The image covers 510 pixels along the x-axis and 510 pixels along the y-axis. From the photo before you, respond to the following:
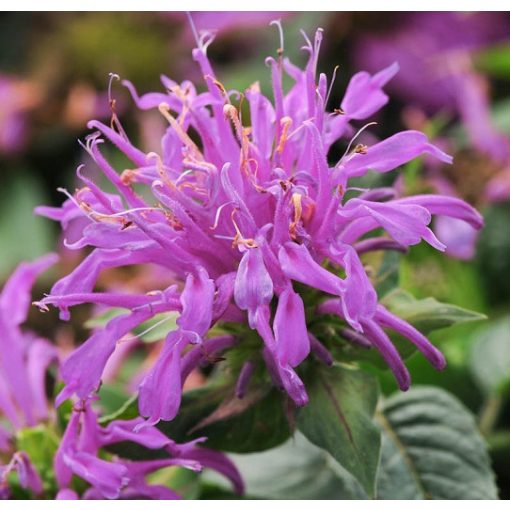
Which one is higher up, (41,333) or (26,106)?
(26,106)

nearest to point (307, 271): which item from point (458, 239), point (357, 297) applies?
point (357, 297)

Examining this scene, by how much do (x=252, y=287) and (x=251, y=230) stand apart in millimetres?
45

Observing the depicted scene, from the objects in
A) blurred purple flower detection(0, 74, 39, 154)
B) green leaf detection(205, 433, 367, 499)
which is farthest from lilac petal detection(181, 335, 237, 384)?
blurred purple flower detection(0, 74, 39, 154)

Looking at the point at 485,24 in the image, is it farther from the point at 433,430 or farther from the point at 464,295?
the point at 433,430

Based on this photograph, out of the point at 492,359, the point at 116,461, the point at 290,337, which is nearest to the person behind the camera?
the point at 290,337

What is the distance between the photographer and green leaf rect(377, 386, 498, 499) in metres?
0.47

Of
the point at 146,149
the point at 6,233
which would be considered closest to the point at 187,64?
the point at 146,149

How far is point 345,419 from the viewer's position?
42 cm

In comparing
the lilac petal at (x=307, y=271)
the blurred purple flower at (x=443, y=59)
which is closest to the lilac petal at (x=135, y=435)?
the lilac petal at (x=307, y=271)

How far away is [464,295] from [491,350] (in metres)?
0.10

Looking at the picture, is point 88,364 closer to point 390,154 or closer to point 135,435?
point 135,435

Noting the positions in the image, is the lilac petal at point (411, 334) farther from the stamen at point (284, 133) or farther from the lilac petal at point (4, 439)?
the lilac petal at point (4, 439)

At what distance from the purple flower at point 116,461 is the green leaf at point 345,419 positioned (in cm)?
5

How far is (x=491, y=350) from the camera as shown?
62 centimetres
